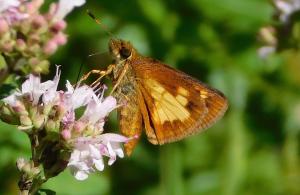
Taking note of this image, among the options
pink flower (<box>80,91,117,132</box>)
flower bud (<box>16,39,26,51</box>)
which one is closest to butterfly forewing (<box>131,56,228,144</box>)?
pink flower (<box>80,91,117,132</box>)

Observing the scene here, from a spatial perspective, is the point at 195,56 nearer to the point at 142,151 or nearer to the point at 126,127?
the point at 142,151

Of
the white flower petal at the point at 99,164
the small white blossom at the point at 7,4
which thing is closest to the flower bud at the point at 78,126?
the white flower petal at the point at 99,164

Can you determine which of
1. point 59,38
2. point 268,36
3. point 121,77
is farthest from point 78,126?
point 268,36

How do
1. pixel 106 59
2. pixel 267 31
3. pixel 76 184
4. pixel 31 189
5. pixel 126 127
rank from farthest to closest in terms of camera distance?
pixel 106 59 → pixel 267 31 → pixel 76 184 → pixel 126 127 → pixel 31 189

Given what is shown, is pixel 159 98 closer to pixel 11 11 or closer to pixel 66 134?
Result: pixel 66 134

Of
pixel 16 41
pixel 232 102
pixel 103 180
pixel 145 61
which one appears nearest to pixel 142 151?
pixel 232 102

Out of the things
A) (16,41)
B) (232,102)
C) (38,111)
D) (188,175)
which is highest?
(16,41)

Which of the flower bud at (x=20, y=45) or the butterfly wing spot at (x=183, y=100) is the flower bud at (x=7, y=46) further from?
the butterfly wing spot at (x=183, y=100)
